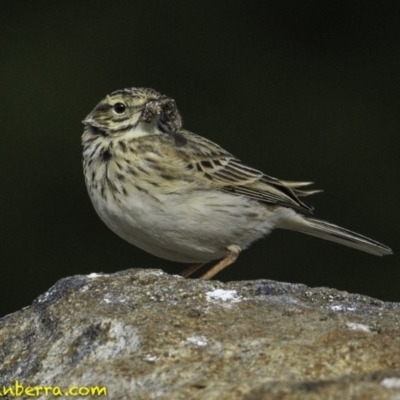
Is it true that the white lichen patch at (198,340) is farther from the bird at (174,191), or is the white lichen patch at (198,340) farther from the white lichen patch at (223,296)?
the bird at (174,191)

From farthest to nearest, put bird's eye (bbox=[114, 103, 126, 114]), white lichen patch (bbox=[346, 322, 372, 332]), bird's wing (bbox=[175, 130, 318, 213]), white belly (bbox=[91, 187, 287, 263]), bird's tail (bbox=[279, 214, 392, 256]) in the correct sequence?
bird's tail (bbox=[279, 214, 392, 256]) → bird's eye (bbox=[114, 103, 126, 114]) → bird's wing (bbox=[175, 130, 318, 213]) → white belly (bbox=[91, 187, 287, 263]) → white lichen patch (bbox=[346, 322, 372, 332])

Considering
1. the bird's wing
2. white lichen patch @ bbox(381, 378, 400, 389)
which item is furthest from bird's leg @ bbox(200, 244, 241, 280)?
white lichen patch @ bbox(381, 378, 400, 389)

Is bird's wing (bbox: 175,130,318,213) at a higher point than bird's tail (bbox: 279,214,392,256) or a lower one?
higher

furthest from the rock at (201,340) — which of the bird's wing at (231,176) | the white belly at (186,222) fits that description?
the bird's wing at (231,176)

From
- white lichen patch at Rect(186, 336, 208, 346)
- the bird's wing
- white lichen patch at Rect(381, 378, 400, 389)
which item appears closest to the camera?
white lichen patch at Rect(381, 378, 400, 389)

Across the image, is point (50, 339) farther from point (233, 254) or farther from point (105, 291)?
point (233, 254)

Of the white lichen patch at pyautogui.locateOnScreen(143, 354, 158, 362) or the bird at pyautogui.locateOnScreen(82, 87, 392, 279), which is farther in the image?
the bird at pyautogui.locateOnScreen(82, 87, 392, 279)

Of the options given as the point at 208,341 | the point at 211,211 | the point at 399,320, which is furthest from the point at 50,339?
the point at 211,211

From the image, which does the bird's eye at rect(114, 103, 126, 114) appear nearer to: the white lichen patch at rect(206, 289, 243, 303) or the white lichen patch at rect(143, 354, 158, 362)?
the white lichen patch at rect(206, 289, 243, 303)

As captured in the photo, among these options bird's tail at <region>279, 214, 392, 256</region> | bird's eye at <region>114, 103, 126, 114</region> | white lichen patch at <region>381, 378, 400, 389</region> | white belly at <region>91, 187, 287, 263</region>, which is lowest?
bird's tail at <region>279, 214, 392, 256</region>
